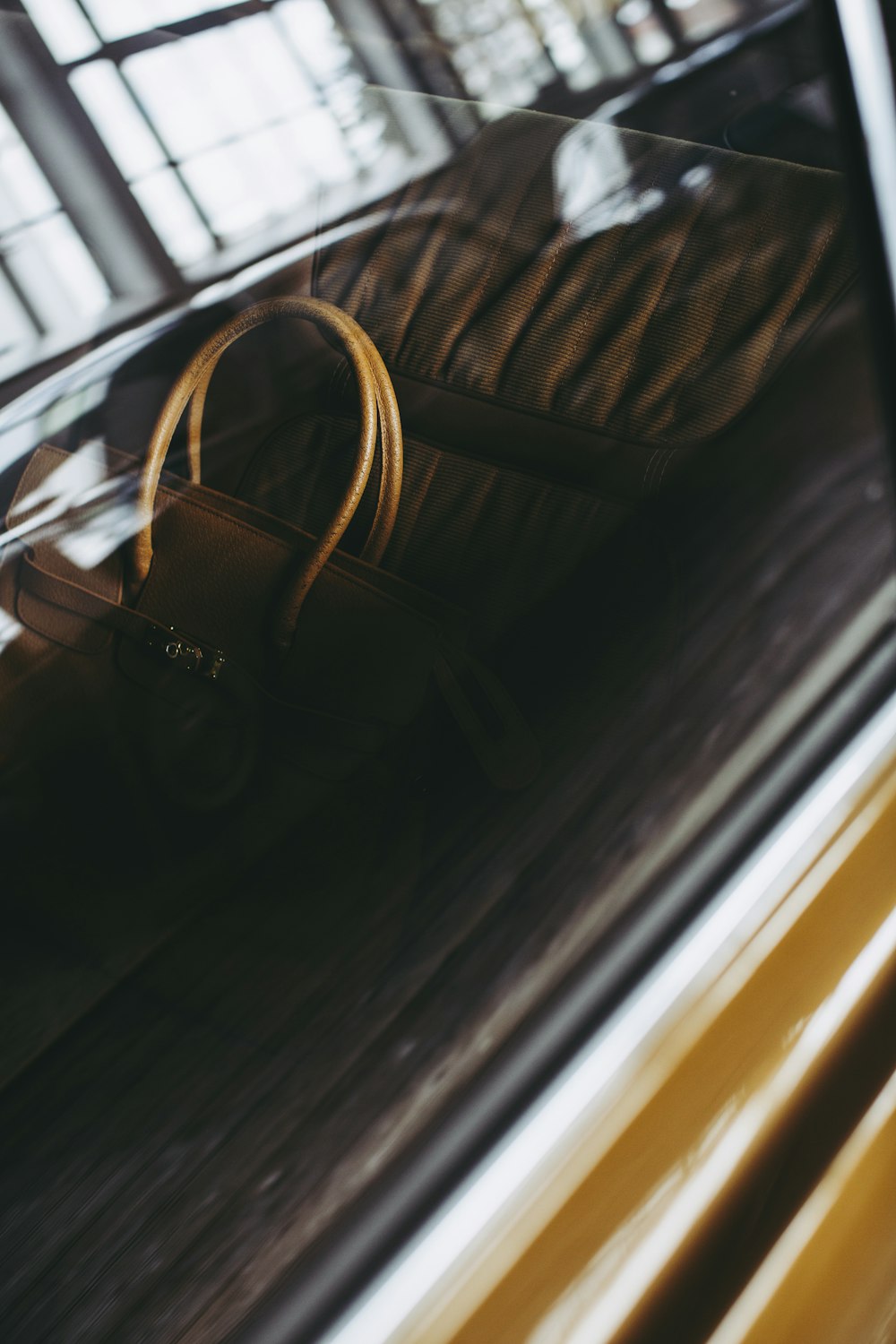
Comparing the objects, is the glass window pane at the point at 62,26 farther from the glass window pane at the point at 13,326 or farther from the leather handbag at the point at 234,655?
the leather handbag at the point at 234,655

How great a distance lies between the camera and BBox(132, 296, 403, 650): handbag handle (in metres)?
0.66

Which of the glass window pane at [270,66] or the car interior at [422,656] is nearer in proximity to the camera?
the car interior at [422,656]

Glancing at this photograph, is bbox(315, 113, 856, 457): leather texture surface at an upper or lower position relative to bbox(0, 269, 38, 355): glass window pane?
lower

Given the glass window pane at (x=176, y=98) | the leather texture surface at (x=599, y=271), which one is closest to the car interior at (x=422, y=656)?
the leather texture surface at (x=599, y=271)

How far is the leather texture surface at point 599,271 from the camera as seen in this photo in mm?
761

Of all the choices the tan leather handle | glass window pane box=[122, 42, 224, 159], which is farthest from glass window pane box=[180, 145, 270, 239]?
the tan leather handle

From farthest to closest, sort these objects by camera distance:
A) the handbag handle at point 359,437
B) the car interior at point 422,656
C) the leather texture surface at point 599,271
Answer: the leather texture surface at point 599,271, the handbag handle at point 359,437, the car interior at point 422,656

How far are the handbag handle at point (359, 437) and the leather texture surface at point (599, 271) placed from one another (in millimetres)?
29

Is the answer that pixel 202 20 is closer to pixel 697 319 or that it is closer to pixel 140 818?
pixel 697 319

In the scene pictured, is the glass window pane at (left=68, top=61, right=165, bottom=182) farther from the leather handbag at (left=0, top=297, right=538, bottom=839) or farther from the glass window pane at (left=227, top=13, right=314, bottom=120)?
the leather handbag at (left=0, top=297, right=538, bottom=839)

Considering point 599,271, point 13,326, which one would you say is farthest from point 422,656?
point 13,326

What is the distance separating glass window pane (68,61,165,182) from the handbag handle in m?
0.13

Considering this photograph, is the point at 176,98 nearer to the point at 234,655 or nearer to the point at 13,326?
the point at 13,326

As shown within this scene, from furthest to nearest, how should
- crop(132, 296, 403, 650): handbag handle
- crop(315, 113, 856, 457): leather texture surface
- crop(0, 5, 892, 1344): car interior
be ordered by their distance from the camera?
1. crop(315, 113, 856, 457): leather texture surface
2. crop(132, 296, 403, 650): handbag handle
3. crop(0, 5, 892, 1344): car interior
